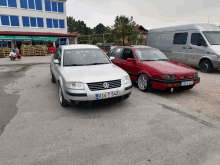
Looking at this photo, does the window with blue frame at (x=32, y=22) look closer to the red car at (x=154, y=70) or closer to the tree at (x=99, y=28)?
the red car at (x=154, y=70)

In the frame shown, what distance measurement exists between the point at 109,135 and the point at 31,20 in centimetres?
3256

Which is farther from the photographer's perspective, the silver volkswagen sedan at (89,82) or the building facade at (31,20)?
the building facade at (31,20)

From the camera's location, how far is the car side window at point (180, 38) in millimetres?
10200

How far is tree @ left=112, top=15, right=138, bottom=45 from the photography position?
17031 millimetres

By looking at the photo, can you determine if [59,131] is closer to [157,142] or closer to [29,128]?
[29,128]

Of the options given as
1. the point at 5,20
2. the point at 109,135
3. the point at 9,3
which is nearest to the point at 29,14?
the point at 9,3

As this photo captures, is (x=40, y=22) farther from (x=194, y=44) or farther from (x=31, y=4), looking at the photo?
(x=194, y=44)

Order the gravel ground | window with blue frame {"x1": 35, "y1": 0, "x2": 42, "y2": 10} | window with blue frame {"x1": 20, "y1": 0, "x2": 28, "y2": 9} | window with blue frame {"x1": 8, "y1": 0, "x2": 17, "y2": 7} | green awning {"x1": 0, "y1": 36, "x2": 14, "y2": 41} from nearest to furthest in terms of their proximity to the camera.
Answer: the gravel ground < green awning {"x1": 0, "y1": 36, "x2": 14, "y2": 41} < window with blue frame {"x1": 8, "y1": 0, "x2": 17, "y2": 7} < window with blue frame {"x1": 20, "y1": 0, "x2": 28, "y2": 9} < window with blue frame {"x1": 35, "y1": 0, "x2": 42, "y2": 10}

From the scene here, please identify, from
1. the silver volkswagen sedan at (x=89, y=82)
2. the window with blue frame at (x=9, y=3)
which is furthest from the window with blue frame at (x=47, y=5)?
the silver volkswagen sedan at (x=89, y=82)

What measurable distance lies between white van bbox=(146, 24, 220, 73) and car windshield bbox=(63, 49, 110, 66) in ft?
21.4

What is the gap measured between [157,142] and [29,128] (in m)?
2.50

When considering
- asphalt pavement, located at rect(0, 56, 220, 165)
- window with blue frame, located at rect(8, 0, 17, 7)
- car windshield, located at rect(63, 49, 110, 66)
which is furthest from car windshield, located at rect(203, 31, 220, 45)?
window with blue frame, located at rect(8, 0, 17, 7)

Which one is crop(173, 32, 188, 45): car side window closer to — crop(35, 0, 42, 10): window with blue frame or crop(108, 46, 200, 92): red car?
crop(108, 46, 200, 92): red car

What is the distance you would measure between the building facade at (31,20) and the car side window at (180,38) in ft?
79.0
